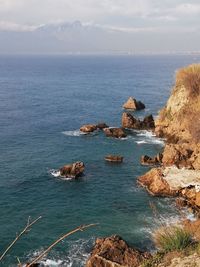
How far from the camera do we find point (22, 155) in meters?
69.7

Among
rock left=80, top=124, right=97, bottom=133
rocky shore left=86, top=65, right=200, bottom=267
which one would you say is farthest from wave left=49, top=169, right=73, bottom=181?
rock left=80, top=124, right=97, bottom=133

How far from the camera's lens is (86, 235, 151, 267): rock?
110 feet

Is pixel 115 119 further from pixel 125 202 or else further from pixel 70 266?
pixel 70 266

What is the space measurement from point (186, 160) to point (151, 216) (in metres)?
17.1

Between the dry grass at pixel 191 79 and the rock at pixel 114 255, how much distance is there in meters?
52.8

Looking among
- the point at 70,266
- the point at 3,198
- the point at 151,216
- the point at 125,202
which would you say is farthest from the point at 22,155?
the point at 70,266

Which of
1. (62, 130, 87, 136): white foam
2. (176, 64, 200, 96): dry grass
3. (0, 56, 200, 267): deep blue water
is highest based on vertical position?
(176, 64, 200, 96): dry grass

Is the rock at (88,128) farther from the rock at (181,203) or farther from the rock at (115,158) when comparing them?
the rock at (181,203)

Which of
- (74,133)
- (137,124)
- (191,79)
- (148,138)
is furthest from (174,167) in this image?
(74,133)

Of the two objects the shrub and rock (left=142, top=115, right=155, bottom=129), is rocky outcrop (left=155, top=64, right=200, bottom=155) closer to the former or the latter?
rock (left=142, top=115, right=155, bottom=129)

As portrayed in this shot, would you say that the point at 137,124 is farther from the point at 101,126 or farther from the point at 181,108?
the point at 181,108

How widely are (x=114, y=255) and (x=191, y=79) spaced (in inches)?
2217

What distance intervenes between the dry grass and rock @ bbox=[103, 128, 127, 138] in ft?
55.0

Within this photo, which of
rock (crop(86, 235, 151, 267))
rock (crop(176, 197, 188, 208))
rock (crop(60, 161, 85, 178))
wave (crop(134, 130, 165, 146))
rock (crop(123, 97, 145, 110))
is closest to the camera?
rock (crop(86, 235, 151, 267))
